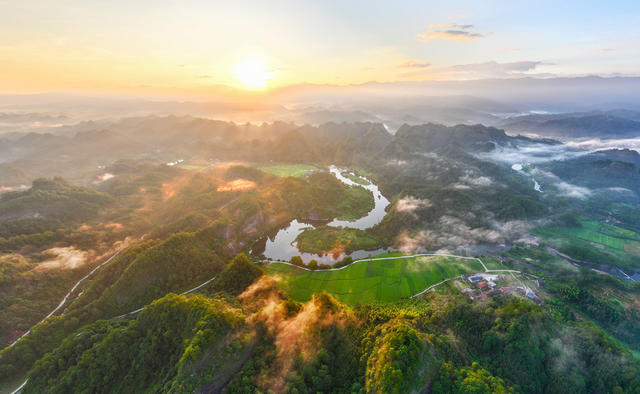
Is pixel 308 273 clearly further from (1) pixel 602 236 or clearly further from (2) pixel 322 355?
(1) pixel 602 236

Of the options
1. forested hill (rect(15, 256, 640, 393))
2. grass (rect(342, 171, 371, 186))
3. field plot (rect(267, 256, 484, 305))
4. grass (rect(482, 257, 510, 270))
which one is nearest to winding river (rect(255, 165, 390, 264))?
field plot (rect(267, 256, 484, 305))

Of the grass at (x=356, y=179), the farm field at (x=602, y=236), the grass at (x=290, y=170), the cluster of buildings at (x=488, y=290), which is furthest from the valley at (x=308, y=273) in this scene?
the grass at (x=290, y=170)

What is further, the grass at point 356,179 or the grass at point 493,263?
the grass at point 356,179

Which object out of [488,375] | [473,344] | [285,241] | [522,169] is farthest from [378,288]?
[522,169]

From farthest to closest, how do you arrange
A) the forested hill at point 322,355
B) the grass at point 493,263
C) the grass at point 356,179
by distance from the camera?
the grass at point 356,179, the grass at point 493,263, the forested hill at point 322,355

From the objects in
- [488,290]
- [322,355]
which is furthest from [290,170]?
[322,355]

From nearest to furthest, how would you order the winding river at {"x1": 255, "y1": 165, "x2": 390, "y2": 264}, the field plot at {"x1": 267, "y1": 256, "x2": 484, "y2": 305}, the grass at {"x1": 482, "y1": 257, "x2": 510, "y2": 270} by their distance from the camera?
the field plot at {"x1": 267, "y1": 256, "x2": 484, "y2": 305}
the grass at {"x1": 482, "y1": 257, "x2": 510, "y2": 270}
the winding river at {"x1": 255, "y1": 165, "x2": 390, "y2": 264}

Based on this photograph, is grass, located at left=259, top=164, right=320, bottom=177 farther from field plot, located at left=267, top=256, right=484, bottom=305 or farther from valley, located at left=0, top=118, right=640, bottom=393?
field plot, located at left=267, top=256, right=484, bottom=305

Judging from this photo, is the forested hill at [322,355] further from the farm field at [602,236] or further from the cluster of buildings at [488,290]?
the farm field at [602,236]
